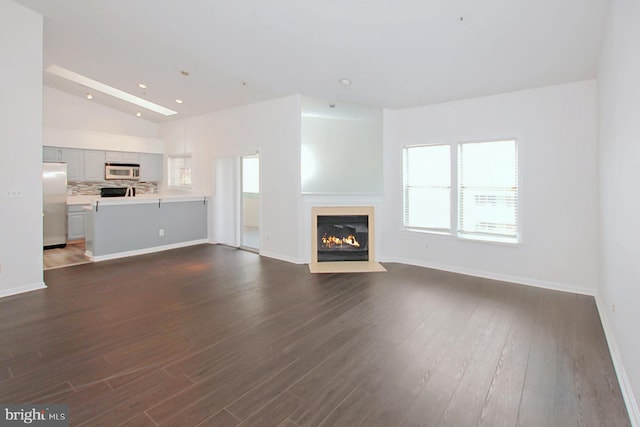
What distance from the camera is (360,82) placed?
459 centimetres

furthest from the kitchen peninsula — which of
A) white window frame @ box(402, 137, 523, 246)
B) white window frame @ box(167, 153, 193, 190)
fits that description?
white window frame @ box(402, 137, 523, 246)

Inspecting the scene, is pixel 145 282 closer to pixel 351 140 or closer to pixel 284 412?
pixel 284 412

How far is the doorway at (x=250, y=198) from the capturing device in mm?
6945

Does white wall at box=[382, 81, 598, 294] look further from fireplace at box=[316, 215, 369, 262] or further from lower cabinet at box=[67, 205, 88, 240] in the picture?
lower cabinet at box=[67, 205, 88, 240]

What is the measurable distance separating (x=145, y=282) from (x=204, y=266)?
103 centimetres

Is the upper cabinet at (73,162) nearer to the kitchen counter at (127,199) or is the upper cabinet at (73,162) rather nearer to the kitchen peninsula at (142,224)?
the kitchen counter at (127,199)

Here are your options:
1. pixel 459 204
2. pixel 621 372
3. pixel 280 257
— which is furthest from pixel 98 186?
pixel 621 372

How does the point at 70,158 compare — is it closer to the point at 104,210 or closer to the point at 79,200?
the point at 79,200

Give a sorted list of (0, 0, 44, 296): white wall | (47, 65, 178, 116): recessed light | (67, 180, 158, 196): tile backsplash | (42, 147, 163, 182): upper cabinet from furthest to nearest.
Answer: (67, 180, 158, 196): tile backsplash, (42, 147, 163, 182): upper cabinet, (47, 65, 178, 116): recessed light, (0, 0, 44, 296): white wall

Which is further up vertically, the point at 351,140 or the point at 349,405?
the point at 351,140

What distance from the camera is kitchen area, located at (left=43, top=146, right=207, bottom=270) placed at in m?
5.68

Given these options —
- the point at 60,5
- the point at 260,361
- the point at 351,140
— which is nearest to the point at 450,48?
the point at 351,140

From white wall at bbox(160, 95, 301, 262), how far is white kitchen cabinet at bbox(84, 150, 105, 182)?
2.67 m

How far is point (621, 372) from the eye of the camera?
221cm
